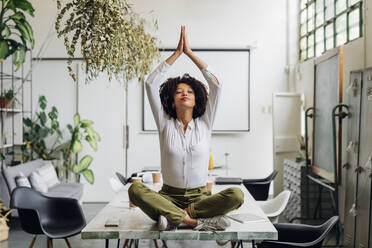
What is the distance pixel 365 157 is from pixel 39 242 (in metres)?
3.45

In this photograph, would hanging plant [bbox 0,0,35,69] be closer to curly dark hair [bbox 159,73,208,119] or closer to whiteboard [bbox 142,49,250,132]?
whiteboard [bbox 142,49,250,132]

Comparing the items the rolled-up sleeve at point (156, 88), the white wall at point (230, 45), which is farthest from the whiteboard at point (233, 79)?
the rolled-up sleeve at point (156, 88)

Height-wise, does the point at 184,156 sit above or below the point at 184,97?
below

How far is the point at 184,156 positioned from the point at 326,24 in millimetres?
3842

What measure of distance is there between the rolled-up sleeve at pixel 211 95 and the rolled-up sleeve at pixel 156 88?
248mm

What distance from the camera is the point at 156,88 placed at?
2.20 metres

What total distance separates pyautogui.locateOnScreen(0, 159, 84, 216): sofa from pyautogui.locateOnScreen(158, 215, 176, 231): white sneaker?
123 inches

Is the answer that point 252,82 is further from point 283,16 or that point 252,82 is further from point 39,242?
point 39,242

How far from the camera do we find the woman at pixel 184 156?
1.94 meters

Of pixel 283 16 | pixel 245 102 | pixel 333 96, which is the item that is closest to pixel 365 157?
pixel 333 96

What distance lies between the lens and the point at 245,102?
630 cm

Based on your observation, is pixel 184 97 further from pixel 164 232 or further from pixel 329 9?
pixel 329 9

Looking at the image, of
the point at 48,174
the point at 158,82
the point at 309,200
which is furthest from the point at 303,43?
the point at 158,82

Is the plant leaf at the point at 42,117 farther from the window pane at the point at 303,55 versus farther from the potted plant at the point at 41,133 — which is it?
the window pane at the point at 303,55
